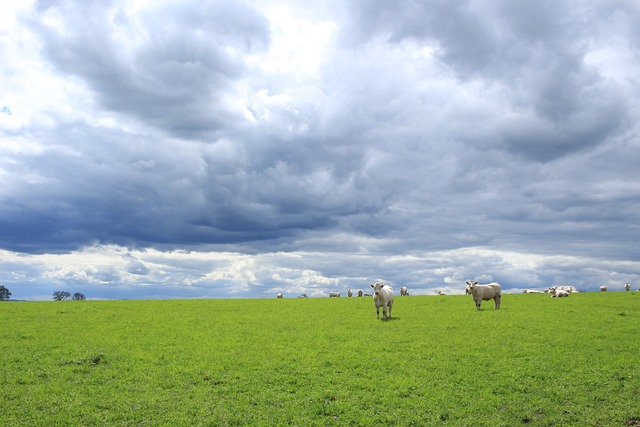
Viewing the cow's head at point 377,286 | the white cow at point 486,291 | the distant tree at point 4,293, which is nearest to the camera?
the cow's head at point 377,286

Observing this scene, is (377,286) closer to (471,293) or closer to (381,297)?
(381,297)

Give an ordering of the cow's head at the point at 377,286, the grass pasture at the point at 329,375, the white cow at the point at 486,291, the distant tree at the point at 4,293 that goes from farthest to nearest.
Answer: the distant tree at the point at 4,293, the white cow at the point at 486,291, the cow's head at the point at 377,286, the grass pasture at the point at 329,375

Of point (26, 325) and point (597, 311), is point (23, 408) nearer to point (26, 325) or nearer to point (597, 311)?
point (26, 325)

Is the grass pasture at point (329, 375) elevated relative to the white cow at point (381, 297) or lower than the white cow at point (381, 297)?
lower

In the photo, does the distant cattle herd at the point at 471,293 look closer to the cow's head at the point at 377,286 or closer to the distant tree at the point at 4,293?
the cow's head at the point at 377,286

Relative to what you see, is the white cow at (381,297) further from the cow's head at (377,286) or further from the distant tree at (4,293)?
the distant tree at (4,293)

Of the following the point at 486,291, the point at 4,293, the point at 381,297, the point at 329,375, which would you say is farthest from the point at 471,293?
the point at 4,293

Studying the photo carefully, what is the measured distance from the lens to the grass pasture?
16.0 metres

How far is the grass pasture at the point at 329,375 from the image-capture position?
16.0 meters

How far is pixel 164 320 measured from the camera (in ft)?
127

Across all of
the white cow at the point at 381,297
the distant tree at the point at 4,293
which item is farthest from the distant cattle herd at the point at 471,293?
the distant tree at the point at 4,293

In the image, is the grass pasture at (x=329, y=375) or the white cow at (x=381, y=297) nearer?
the grass pasture at (x=329, y=375)

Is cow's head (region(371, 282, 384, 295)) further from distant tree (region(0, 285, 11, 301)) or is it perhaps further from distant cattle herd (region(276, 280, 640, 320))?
distant tree (region(0, 285, 11, 301))

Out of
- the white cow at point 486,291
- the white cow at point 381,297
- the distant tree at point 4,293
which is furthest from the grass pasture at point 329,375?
the distant tree at point 4,293
